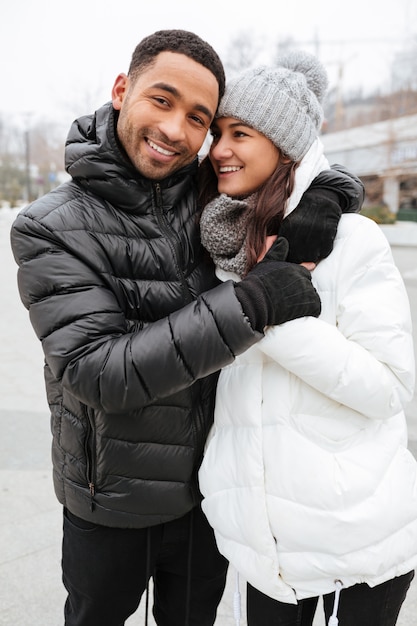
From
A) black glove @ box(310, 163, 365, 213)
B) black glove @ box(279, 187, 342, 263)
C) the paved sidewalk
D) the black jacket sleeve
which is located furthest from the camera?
the paved sidewalk

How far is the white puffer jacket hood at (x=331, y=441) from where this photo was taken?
4.56ft

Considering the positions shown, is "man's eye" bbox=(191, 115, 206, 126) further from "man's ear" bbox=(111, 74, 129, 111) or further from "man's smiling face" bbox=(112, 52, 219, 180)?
"man's ear" bbox=(111, 74, 129, 111)

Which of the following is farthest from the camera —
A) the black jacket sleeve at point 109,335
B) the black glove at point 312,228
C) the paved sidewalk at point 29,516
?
the paved sidewalk at point 29,516

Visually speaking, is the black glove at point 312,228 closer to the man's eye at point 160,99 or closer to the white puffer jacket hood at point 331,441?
the white puffer jacket hood at point 331,441

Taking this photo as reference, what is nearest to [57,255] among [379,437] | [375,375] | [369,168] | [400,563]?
[375,375]

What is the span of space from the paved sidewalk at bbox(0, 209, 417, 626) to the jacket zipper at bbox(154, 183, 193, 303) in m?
1.58

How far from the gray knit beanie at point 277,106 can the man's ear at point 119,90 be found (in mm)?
282

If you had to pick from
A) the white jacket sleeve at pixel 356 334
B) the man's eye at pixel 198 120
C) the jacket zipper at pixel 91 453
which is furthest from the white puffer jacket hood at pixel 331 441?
the man's eye at pixel 198 120

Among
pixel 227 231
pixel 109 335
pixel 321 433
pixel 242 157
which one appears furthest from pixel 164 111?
pixel 321 433

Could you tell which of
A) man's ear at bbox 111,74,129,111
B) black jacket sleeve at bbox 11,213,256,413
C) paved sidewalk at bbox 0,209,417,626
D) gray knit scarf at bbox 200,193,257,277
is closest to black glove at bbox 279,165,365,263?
gray knit scarf at bbox 200,193,257,277

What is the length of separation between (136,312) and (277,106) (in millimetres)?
712

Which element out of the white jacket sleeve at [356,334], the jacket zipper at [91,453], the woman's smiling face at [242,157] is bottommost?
the jacket zipper at [91,453]

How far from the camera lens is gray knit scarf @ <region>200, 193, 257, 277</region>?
154 centimetres

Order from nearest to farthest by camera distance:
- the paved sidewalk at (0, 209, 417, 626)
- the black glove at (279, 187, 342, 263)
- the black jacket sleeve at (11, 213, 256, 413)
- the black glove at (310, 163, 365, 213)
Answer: the black jacket sleeve at (11, 213, 256, 413), the black glove at (279, 187, 342, 263), the black glove at (310, 163, 365, 213), the paved sidewalk at (0, 209, 417, 626)
